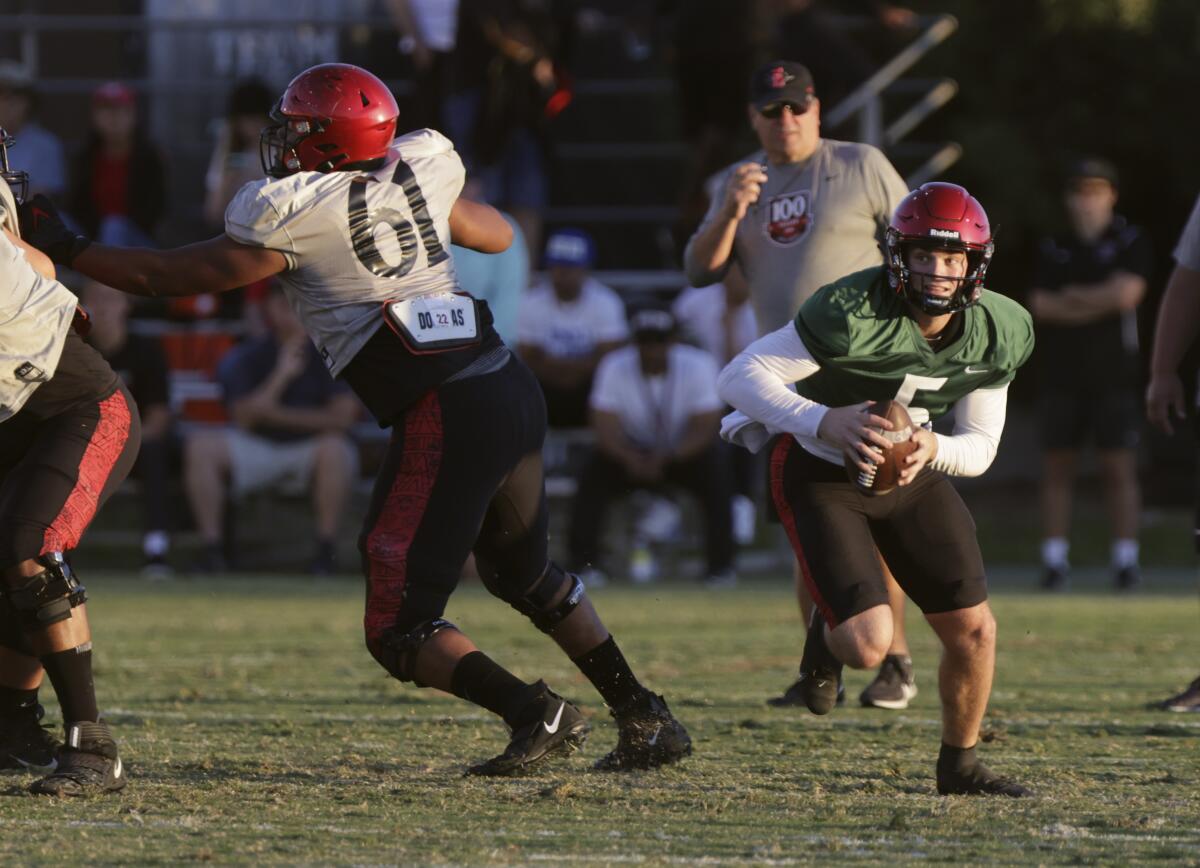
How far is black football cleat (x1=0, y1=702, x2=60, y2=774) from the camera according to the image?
587 cm

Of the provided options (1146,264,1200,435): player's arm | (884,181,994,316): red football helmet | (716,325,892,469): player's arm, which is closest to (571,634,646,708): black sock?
(716,325,892,469): player's arm

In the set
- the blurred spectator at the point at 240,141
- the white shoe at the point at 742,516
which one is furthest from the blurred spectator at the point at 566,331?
the blurred spectator at the point at 240,141

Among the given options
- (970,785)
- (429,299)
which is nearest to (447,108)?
(429,299)

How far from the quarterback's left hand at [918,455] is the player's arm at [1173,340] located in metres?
2.15

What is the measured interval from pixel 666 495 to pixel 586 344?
1.15 metres

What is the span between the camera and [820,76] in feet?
42.9

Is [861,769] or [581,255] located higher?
[581,255]

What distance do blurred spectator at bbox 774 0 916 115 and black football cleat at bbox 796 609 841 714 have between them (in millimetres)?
6779

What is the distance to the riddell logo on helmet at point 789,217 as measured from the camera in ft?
23.7

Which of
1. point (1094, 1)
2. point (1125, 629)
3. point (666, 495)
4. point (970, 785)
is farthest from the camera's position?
point (1094, 1)

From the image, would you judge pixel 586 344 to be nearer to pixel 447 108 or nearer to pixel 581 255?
pixel 581 255

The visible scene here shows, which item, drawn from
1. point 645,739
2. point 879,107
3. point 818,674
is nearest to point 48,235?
point 645,739

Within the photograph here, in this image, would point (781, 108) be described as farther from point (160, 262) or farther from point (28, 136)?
point (28, 136)

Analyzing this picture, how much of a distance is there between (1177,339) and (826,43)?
6.34m
